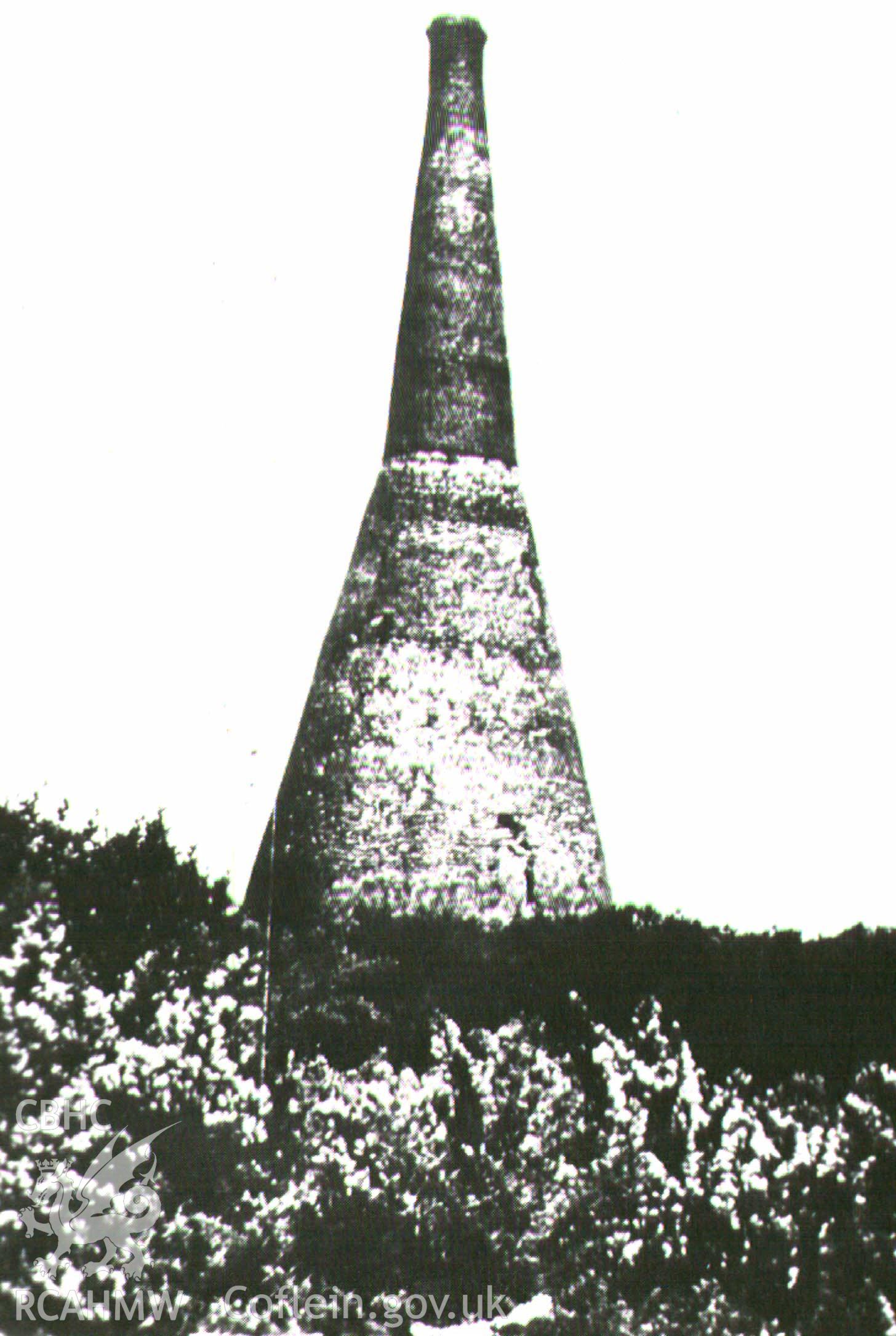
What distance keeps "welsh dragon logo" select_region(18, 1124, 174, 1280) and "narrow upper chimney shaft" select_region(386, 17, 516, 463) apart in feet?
35.1

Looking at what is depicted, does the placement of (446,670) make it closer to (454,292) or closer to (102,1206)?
(454,292)

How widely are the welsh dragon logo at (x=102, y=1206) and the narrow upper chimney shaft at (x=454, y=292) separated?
10.7m

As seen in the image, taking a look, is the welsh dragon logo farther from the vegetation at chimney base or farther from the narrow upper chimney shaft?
the narrow upper chimney shaft

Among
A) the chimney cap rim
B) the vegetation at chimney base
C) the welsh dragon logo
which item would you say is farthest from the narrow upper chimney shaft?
the welsh dragon logo

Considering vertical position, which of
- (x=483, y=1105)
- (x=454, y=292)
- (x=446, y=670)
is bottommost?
(x=483, y=1105)

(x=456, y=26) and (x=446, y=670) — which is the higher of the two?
(x=456, y=26)

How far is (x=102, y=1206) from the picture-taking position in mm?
11508

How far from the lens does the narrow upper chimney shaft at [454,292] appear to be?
64.7 feet

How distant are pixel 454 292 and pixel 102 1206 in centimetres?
1313

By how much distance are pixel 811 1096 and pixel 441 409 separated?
10.6 m

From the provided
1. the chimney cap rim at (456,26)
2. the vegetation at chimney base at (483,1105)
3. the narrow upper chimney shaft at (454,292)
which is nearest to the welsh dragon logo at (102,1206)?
the vegetation at chimney base at (483,1105)

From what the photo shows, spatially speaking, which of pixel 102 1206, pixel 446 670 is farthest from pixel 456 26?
pixel 102 1206

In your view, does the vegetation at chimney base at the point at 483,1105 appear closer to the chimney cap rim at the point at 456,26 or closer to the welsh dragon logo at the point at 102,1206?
the welsh dragon logo at the point at 102,1206

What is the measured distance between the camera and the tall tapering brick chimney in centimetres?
1756
